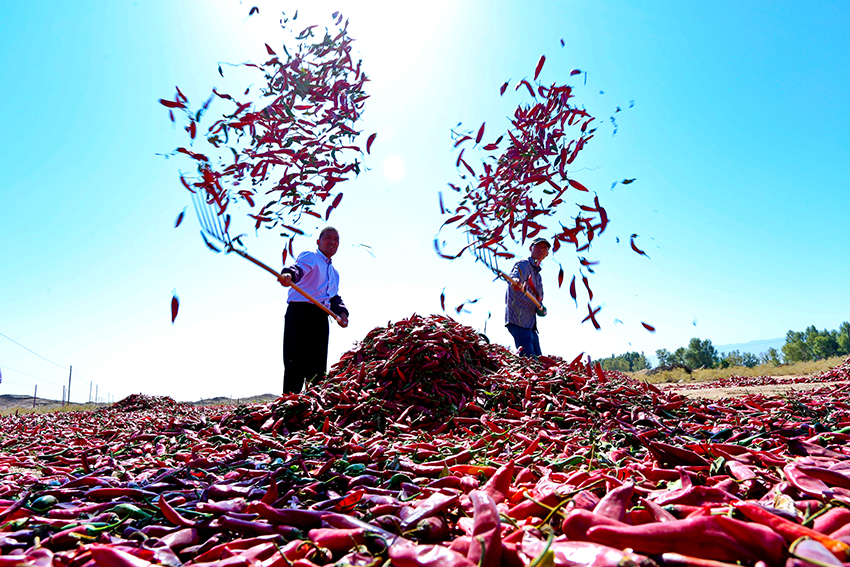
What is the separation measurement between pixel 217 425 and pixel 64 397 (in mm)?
26437

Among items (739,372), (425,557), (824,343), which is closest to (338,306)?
(425,557)

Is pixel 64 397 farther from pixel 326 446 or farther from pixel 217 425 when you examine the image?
pixel 326 446

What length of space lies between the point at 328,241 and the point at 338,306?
3.11 ft

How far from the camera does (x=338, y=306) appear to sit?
660cm

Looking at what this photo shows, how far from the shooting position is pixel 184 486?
2711 millimetres

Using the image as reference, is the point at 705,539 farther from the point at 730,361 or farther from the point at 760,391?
the point at 730,361

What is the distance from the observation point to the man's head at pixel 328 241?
6.32m

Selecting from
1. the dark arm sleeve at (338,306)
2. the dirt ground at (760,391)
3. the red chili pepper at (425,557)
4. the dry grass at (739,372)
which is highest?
the dark arm sleeve at (338,306)

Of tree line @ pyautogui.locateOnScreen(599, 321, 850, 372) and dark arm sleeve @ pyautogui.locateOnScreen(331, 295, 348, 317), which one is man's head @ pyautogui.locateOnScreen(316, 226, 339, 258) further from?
tree line @ pyautogui.locateOnScreen(599, 321, 850, 372)

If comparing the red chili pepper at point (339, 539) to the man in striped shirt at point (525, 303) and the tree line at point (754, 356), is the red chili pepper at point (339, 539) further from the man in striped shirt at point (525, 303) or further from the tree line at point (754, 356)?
the tree line at point (754, 356)

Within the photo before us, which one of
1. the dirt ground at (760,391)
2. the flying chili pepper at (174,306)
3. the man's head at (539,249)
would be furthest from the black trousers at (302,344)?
the dirt ground at (760,391)

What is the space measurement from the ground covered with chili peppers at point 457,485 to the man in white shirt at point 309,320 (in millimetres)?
1000

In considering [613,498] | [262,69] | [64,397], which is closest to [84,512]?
[613,498]

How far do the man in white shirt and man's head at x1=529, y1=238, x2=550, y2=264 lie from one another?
322 cm
